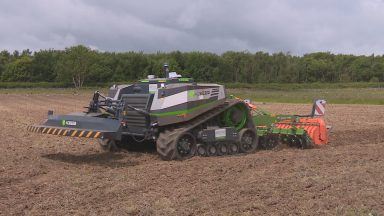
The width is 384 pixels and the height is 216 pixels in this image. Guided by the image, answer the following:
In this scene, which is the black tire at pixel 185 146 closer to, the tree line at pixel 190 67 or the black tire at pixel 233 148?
the black tire at pixel 233 148

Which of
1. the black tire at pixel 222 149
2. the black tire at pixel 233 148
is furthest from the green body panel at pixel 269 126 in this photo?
the black tire at pixel 222 149

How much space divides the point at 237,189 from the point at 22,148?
23.2 ft

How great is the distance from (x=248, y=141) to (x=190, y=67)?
7869 centimetres

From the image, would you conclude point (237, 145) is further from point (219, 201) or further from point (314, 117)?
point (219, 201)

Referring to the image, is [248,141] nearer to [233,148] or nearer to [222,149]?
[233,148]

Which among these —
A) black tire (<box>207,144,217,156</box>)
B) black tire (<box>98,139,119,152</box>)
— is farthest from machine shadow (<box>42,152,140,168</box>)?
black tire (<box>207,144,217,156</box>)

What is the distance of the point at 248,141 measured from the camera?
11914 mm

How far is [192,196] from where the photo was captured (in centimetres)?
687

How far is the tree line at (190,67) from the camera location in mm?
89938

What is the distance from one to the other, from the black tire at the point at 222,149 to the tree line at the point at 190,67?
70.6m

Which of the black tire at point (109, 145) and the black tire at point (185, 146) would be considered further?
the black tire at point (109, 145)

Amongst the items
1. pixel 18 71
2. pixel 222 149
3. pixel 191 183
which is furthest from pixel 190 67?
pixel 191 183

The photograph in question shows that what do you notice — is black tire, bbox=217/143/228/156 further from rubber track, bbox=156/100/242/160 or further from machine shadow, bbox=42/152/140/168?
machine shadow, bbox=42/152/140/168

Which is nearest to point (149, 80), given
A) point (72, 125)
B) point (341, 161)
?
point (72, 125)
